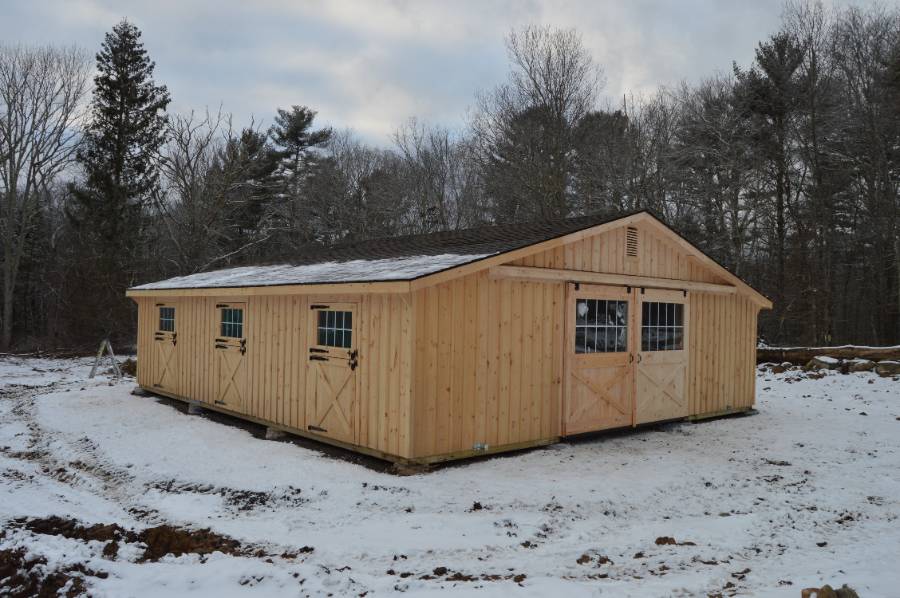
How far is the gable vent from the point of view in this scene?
864 cm

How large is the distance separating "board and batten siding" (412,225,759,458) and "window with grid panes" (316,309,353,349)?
3.64 feet

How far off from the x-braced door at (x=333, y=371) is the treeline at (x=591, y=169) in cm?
1360

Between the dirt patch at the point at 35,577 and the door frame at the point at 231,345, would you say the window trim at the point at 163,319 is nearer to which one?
the door frame at the point at 231,345

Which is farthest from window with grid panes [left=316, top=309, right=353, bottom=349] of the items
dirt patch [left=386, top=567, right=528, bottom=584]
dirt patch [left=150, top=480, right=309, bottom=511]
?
dirt patch [left=386, top=567, right=528, bottom=584]

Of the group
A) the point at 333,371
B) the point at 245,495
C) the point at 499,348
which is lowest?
the point at 245,495

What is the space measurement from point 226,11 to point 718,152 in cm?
1552

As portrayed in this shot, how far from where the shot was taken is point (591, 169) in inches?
833

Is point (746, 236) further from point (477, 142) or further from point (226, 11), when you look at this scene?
point (226, 11)

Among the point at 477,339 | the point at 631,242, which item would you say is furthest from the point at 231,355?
the point at 631,242

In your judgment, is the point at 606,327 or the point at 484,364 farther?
the point at 606,327

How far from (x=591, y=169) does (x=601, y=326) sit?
46.1ft

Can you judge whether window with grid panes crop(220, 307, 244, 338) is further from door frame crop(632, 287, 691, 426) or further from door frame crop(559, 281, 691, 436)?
door frame crop(632, 287, 691, 426)

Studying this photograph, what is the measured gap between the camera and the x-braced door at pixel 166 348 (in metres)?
11.0

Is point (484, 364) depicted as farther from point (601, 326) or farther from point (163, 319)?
point (163, 319)
